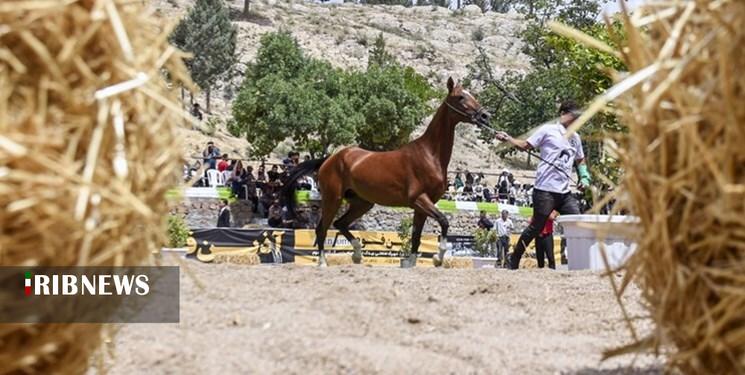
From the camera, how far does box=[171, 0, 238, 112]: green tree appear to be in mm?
60375

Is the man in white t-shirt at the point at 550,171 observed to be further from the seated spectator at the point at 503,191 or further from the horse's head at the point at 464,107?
the seated spectator at the point at 503,191

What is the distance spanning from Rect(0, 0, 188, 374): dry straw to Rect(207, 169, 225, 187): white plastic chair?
2568cm

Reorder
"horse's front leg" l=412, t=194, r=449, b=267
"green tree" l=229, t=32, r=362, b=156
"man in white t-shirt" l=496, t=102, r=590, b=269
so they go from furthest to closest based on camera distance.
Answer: "green tree" l=229, t=32, r=362, b=156
"horse's front leg" l=412, t=194, r=449, b=267
"man in white t-shirt" l=496, t=102, r=590, b=269

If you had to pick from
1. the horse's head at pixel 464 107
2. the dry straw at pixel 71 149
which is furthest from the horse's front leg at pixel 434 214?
the dry straw at pixel 71 149

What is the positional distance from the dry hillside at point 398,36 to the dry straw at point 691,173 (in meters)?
52.4

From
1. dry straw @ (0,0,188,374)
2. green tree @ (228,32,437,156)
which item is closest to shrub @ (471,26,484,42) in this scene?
green tree @ (228,32,437,156)

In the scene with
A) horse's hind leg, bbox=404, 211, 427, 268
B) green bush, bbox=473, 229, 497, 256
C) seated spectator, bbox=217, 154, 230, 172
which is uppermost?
seated spectator, bbox=217, 154, 230, 172

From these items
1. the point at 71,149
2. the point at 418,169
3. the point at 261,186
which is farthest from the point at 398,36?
the point at 71,149

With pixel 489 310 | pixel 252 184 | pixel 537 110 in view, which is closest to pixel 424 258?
pixel 252 184

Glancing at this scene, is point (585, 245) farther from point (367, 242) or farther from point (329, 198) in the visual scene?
point (367, 242)

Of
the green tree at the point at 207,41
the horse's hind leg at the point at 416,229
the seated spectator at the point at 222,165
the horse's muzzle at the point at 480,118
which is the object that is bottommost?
the horse's hind leg at the point at 416,229

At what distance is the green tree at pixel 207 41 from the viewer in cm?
6038

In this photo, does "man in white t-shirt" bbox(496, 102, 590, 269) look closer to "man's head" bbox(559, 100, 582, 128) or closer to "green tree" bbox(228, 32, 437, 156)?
"man's head" bbox(559, 100, 582, 128)

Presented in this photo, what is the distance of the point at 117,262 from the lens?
9.19 ft
